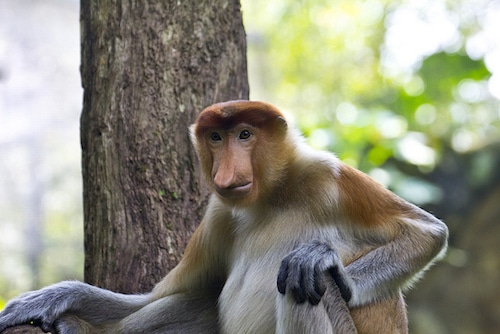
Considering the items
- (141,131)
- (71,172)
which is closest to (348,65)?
(71,172)

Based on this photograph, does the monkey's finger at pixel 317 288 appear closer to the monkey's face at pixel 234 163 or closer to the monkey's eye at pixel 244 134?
the monkey's face at pixel 234 163

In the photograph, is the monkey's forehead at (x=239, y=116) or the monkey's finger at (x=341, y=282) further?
the monkey's forehead at (x=239, y=116)

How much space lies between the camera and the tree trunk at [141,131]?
3648 millimetres

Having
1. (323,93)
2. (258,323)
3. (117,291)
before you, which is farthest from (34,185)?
(258,323)

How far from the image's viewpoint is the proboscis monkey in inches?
107

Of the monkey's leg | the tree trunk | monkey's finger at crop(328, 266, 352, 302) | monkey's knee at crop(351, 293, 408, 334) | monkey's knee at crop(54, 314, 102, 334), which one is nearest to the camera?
monkey's finger at crop(328, 266, 352, 302)

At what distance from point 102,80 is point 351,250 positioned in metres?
1.77

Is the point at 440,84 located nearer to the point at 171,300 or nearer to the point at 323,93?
the point at 323,93

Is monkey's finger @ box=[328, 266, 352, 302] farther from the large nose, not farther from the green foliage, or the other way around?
the green foliage

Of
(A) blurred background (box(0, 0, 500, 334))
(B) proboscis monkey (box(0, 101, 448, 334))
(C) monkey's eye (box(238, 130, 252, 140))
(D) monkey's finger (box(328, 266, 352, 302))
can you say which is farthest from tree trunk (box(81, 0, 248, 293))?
(A) blurred background (box(0, 0, 500, 334))

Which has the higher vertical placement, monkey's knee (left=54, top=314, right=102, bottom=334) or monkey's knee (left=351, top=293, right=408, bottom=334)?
monkey's knee (left=351, top=293, right=408, bottom=334)

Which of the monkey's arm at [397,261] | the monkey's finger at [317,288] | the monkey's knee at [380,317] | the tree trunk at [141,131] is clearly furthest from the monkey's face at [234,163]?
the tree trunk at [141,131]

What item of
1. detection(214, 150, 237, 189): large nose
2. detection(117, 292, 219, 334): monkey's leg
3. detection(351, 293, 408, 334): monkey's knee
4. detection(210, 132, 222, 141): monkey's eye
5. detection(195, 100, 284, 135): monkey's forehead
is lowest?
detection(117, 292, 219, 334): monkey's leg

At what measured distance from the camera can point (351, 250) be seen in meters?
2.96
